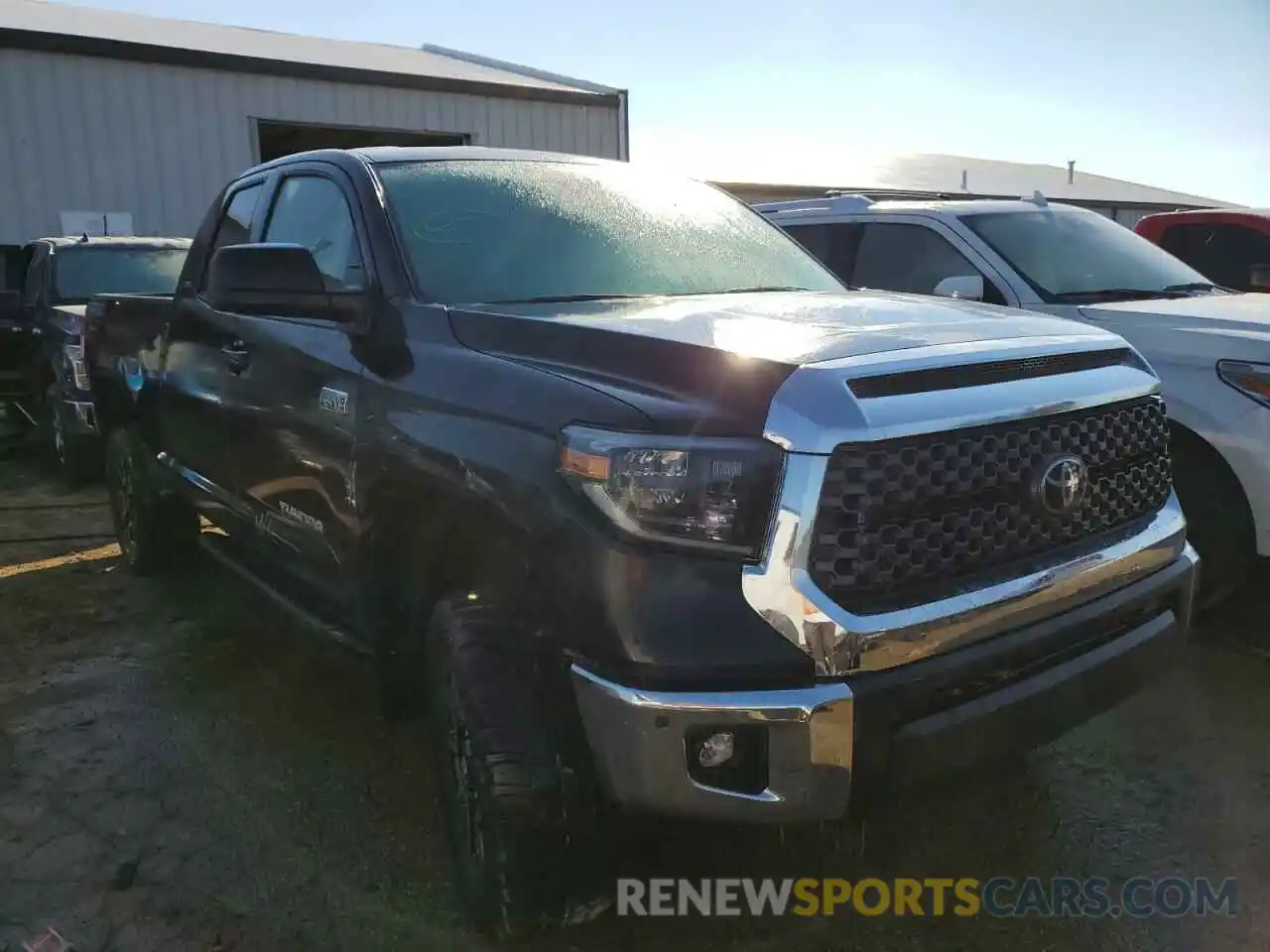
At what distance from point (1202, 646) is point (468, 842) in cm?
322

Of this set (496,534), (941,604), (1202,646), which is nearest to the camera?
(941,604)

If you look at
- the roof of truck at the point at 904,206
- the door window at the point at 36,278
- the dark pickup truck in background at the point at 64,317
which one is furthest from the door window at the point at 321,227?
the door window at the point at 36,278

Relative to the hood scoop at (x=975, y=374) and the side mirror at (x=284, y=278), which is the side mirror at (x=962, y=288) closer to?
the hood scoop at (x=975, y=374)

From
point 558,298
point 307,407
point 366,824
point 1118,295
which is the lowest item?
point 366,824

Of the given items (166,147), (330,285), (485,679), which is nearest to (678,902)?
(485,679)

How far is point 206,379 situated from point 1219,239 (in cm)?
670

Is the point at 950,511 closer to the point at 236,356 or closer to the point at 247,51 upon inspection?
the point at 236,356

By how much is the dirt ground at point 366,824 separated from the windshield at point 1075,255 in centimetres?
174

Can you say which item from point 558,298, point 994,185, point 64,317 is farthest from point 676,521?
point 994,185

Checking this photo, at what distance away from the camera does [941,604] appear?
2.05 meters

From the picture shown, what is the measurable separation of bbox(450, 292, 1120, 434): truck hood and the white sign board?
39.2 ft

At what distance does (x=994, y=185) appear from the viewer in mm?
27953

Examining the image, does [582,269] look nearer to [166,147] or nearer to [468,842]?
[468,842]

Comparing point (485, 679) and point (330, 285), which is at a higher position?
point (330, 285)
